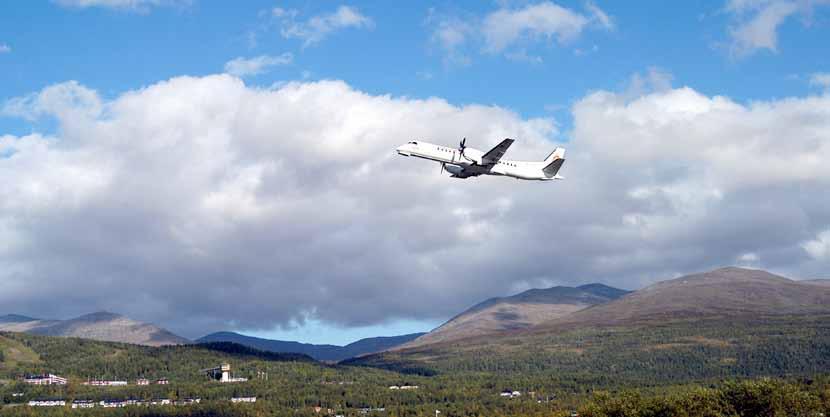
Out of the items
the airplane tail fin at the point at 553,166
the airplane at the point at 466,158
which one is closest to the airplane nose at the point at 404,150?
the airplane at the point at 466,158

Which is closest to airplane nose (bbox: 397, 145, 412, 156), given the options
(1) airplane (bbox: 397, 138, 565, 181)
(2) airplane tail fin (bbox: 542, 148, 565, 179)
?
(1) airplane (bbox: 397, 138, 565, 181)

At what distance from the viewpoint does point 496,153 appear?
585ft

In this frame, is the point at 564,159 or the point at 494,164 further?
the point at 564,159

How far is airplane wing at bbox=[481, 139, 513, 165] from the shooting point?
6919 inches

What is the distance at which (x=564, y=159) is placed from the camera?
196 m

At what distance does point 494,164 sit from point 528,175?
12641 mm

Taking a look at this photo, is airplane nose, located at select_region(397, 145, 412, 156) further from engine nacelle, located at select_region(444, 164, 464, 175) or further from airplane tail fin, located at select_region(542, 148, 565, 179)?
airplane tail fin, located at select_region(542, 148, 565, 179)

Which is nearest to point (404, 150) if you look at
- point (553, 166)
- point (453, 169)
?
point (453, 169)

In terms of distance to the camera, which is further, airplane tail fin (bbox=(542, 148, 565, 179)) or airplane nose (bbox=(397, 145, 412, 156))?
airplane tail fin (bbox=(542, 148, 565, 179))

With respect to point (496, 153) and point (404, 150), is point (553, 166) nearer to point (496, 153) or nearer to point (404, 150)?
point (496, 153)

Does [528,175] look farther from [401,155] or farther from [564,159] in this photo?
[401,155]

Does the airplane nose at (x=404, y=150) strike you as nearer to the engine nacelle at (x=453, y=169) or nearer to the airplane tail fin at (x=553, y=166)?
the engine nacelle at (x=453, y=169)

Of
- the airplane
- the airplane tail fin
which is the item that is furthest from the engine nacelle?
the airplane tail fin

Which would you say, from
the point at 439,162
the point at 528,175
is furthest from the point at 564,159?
the point at 439,162
